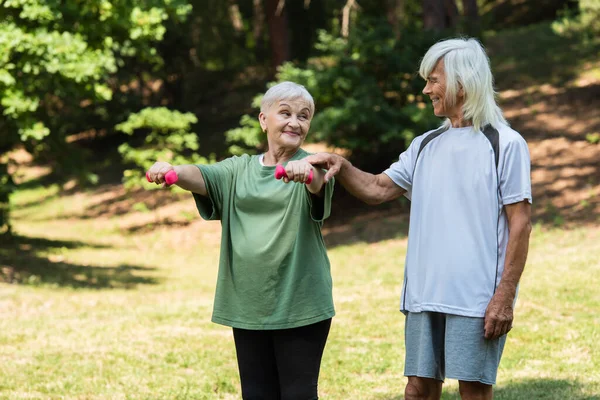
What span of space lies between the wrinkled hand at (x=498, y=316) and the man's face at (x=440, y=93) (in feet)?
2.57

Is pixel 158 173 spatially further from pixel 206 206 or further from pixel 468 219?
pixel 468 219

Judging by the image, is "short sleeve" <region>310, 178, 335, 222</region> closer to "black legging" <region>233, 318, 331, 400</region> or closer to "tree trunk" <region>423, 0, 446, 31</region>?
"black legging" <region>233, 318, 331, 400</region>

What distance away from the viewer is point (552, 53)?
26.5m

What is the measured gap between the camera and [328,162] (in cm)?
346

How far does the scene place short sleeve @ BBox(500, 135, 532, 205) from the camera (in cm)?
334

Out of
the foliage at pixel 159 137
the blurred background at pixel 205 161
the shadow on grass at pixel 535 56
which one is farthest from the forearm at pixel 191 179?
the shadow on grass at pixel 535 56

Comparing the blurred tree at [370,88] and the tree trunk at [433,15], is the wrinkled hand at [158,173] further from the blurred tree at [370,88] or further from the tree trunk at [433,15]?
the tree trunk at [433,15]

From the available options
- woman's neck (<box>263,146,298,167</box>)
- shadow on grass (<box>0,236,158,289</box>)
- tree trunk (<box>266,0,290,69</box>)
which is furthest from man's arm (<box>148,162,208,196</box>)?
tree trunk (<box>266,0,290,69</box>)

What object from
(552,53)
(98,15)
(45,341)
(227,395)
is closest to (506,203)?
(227,395)

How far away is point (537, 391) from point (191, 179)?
11.5 ft

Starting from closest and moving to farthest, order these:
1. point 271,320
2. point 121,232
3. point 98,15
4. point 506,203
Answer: point 506,203, point 271,320, point 98,15, point 121,232

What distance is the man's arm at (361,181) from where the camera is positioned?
349 centimetres

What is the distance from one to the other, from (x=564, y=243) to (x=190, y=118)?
10.6 m

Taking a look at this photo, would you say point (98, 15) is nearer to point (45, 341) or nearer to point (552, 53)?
point (45, 341)
